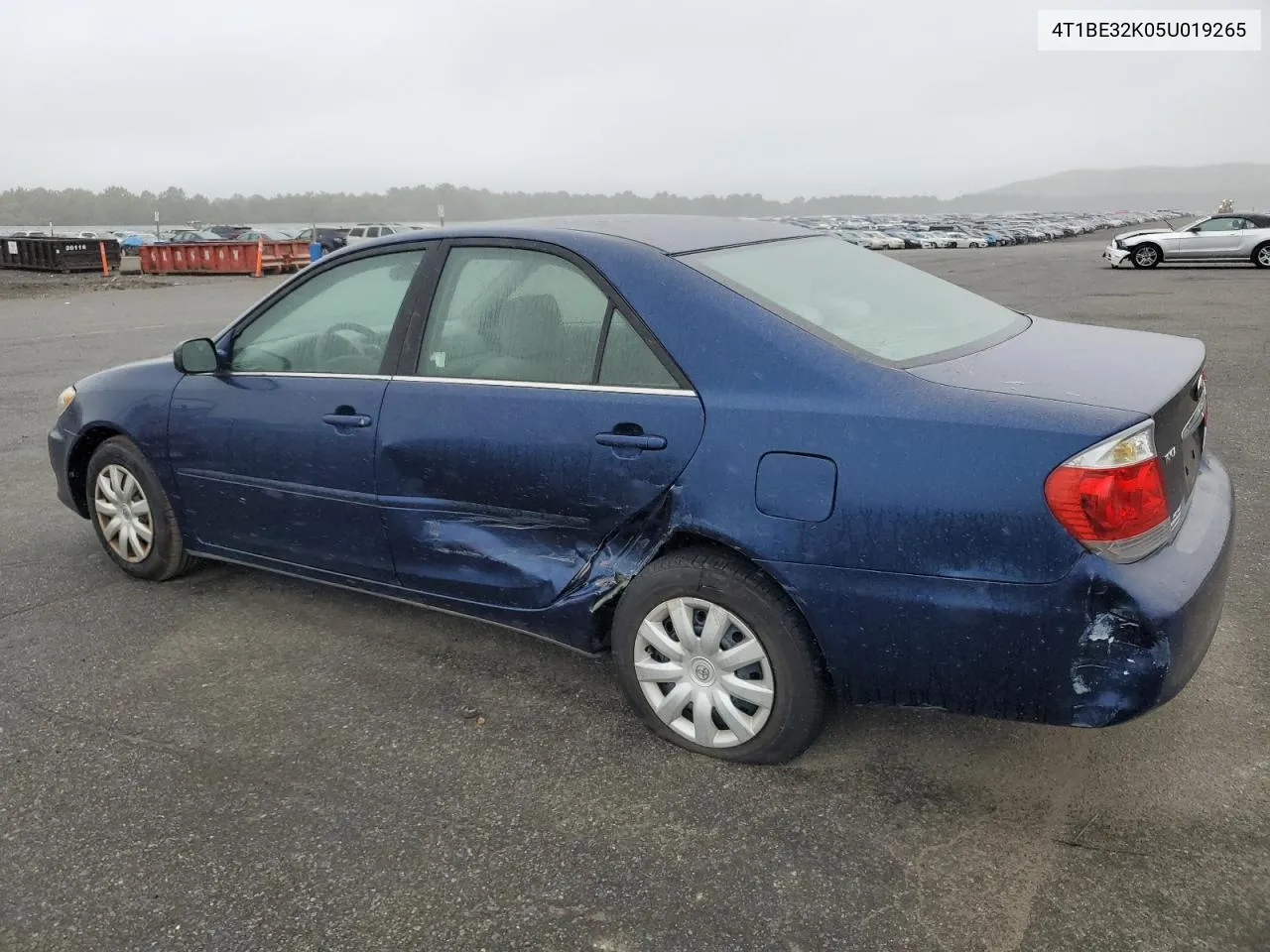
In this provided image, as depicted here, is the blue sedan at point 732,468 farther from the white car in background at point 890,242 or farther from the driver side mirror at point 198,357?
the white car in background at point 890,242

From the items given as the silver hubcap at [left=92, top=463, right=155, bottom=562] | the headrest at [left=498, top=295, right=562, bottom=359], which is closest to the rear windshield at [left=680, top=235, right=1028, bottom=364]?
the headrest at [left=498, top=295, right=562, bottom=359]

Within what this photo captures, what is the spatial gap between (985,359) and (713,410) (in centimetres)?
82

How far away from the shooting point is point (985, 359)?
3.00m

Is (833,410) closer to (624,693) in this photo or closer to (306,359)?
(624,693)

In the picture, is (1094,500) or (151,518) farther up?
(1094,500)

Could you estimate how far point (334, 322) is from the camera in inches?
153

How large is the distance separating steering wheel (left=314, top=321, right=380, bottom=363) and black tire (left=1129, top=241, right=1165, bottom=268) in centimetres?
2856

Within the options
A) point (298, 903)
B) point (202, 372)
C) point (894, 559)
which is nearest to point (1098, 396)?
point (894, 559)

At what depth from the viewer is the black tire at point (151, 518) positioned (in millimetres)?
4391

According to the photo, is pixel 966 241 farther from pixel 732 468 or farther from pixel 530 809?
pixel 530 809

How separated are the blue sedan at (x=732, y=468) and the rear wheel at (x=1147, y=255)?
90.4 ft

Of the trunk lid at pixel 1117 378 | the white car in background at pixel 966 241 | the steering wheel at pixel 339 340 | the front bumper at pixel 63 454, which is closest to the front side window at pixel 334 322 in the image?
the steering wheel at pixel 339 340

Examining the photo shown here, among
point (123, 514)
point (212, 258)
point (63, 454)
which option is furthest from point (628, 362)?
point (212, 258)

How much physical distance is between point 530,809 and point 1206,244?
2959 centimetres
